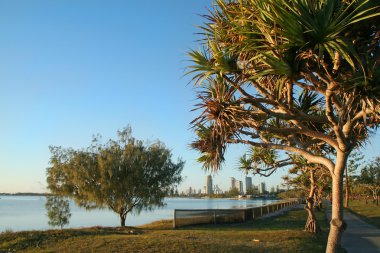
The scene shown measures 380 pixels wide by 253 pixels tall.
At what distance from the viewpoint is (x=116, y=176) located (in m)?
23.2

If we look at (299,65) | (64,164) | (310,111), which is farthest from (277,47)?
(64,164)

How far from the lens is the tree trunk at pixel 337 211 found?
7180 millimetres

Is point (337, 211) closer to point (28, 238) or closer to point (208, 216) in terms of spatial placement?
point (28, 238)

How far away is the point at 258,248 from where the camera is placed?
1266 centimetres

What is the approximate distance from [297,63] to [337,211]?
2.71 metres

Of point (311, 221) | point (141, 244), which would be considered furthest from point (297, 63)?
point (311, 221)

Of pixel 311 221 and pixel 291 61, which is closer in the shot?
pixel 291 61

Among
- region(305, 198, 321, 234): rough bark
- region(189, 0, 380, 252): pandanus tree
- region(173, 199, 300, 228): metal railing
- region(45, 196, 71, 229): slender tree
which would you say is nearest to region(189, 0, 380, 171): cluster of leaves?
region(189, 0, 380, 252): pandanus tree

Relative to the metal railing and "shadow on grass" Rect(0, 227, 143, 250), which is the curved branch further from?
the metal railing

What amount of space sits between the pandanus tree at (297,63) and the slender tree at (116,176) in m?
14.7

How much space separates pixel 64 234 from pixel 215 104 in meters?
9.69

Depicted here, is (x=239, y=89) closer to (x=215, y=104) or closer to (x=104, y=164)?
(x=215, y=104)

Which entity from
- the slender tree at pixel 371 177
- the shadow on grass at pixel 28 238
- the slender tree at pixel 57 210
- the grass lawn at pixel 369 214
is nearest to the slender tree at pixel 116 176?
the slender tree at pixel 57 210

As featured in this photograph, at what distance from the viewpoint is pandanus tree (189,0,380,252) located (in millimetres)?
6191
